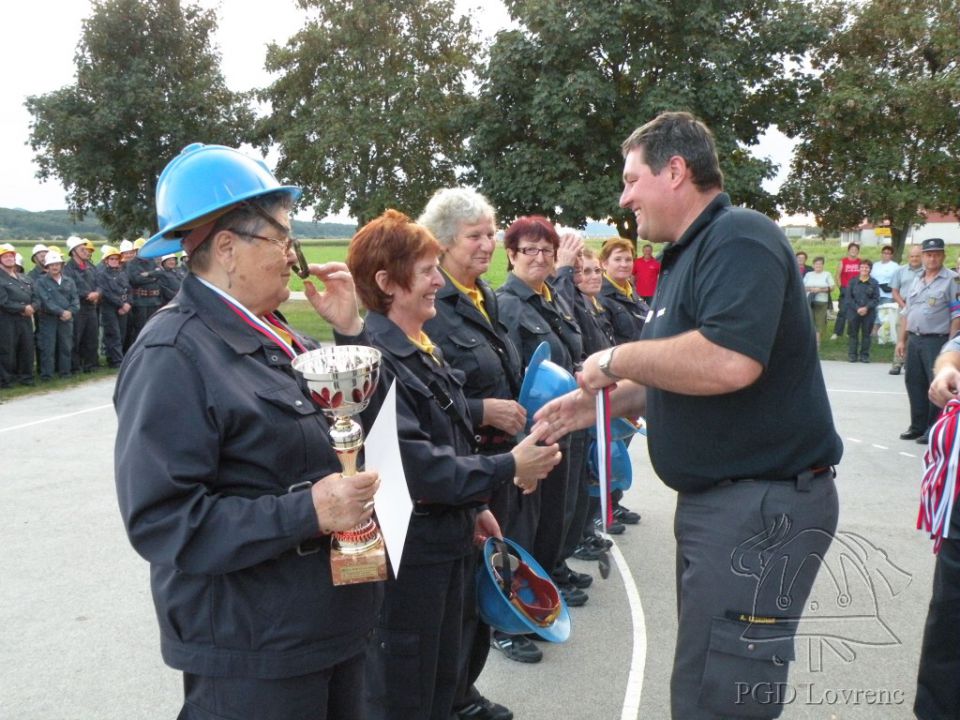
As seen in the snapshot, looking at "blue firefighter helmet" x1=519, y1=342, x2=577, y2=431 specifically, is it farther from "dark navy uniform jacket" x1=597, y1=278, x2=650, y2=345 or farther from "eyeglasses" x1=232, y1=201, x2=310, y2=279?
"dark navy uniform jacket" x1=597, y1=278, x2=650, y2=345

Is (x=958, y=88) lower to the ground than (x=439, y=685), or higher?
higher

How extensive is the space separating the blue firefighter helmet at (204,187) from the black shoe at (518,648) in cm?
302

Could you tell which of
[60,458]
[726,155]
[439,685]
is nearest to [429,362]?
[439,685]

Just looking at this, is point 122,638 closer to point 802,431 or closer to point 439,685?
point 439,685

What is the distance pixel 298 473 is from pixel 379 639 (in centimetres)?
113

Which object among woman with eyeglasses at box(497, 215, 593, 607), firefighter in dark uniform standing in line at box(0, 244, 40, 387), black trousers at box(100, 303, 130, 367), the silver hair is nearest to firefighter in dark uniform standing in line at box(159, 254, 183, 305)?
black trousers at box(100, 303, 130, 367)

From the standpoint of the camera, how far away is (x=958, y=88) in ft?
58.6

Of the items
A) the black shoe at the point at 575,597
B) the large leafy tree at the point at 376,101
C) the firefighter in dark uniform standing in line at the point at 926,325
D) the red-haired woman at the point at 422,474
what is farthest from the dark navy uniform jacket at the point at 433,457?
the large leafy tree at the point at 376,101

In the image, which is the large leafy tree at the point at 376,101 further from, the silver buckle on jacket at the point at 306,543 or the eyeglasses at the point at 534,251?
the silver buckle on jacket at the point at 306,543

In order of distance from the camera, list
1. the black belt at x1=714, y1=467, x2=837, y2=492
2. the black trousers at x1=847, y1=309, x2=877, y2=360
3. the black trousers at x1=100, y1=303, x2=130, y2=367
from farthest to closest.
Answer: the black trousers at x1=847, y1=309, x2=877, y2=360, the black trousers at x1=100, y1=303, x2=130, y2=367, the black belt at x1=714, y1=467, x2=837, y2=492

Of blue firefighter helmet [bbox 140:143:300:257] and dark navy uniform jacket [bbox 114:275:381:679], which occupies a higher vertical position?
blue firefighter helmet [bbox 140:143:300:257]

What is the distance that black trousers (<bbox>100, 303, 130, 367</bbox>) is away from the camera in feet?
52.2

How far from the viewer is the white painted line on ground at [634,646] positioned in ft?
12.6

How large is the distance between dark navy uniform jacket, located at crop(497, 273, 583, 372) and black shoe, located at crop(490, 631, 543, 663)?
1676mm
